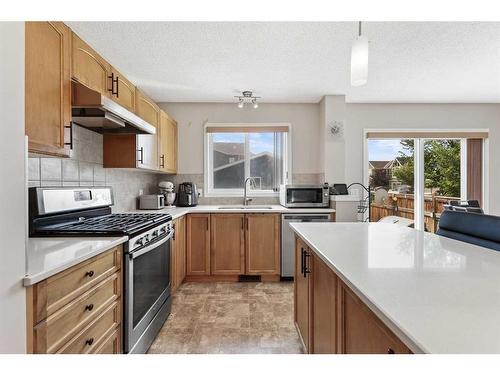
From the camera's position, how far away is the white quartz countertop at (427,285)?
1.84 ft

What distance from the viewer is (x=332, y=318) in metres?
1.24

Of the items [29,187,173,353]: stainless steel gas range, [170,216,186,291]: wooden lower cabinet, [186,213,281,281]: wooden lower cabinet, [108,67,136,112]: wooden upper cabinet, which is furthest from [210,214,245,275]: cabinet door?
[108,67,136,112]: wooden upper cabinet

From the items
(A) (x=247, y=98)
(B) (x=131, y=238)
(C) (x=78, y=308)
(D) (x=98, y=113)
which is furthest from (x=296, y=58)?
(C) (x=78, y=308)

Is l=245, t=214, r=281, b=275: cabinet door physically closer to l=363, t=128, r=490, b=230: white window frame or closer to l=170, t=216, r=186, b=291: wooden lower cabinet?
l=170, t=216, r=186, b=291: wooden lower cabinet

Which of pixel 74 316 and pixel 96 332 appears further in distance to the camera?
pixel 96 332

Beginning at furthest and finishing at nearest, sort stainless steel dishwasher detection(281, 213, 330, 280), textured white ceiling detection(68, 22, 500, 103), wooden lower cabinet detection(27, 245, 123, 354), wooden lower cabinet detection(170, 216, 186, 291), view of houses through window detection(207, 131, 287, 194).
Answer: view of houses through window detection(207, 131, 287, 194) → stainless steel dishwasher detection(281, 213, 330, 280) → wooden lower cabinet detection(170, 216, 186, 291) → textured white ceiling detection(68, 22, 500, 103) → wooden lower cabinet detection(27, 245, 123, 354)

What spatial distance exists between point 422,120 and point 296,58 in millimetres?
2588

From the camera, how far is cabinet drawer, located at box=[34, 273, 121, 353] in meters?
1.05

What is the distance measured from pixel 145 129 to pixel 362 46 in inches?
69.7

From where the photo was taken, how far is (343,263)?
109cm

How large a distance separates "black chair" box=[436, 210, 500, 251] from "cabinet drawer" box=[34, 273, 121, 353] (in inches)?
74.4

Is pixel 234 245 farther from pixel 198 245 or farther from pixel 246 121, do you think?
pixel 246 121
